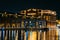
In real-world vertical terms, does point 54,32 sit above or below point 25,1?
below

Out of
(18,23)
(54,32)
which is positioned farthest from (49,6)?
(54,32)

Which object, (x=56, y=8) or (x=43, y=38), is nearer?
(x=56, y=8)

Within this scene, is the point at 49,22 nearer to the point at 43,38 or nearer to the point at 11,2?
the point at 43,38

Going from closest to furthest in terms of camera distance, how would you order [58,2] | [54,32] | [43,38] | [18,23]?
[58,2], [18,23], [43,38], [54,32]

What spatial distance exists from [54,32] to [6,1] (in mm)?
774

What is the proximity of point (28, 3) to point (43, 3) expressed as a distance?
3 centimetres

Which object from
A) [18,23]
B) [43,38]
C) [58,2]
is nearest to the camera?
[58,2]

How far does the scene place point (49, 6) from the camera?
0.30 metres

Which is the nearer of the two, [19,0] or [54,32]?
[19,0]

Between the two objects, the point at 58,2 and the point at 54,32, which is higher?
the point at 58,2

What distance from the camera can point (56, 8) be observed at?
1.03ft

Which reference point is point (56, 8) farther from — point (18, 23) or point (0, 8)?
point (18, 23)

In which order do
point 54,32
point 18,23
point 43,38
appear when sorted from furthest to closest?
point 54,32
point 43,38
point 18,23

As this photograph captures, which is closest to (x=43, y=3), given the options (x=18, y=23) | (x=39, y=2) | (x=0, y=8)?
(x=39, y=2)
